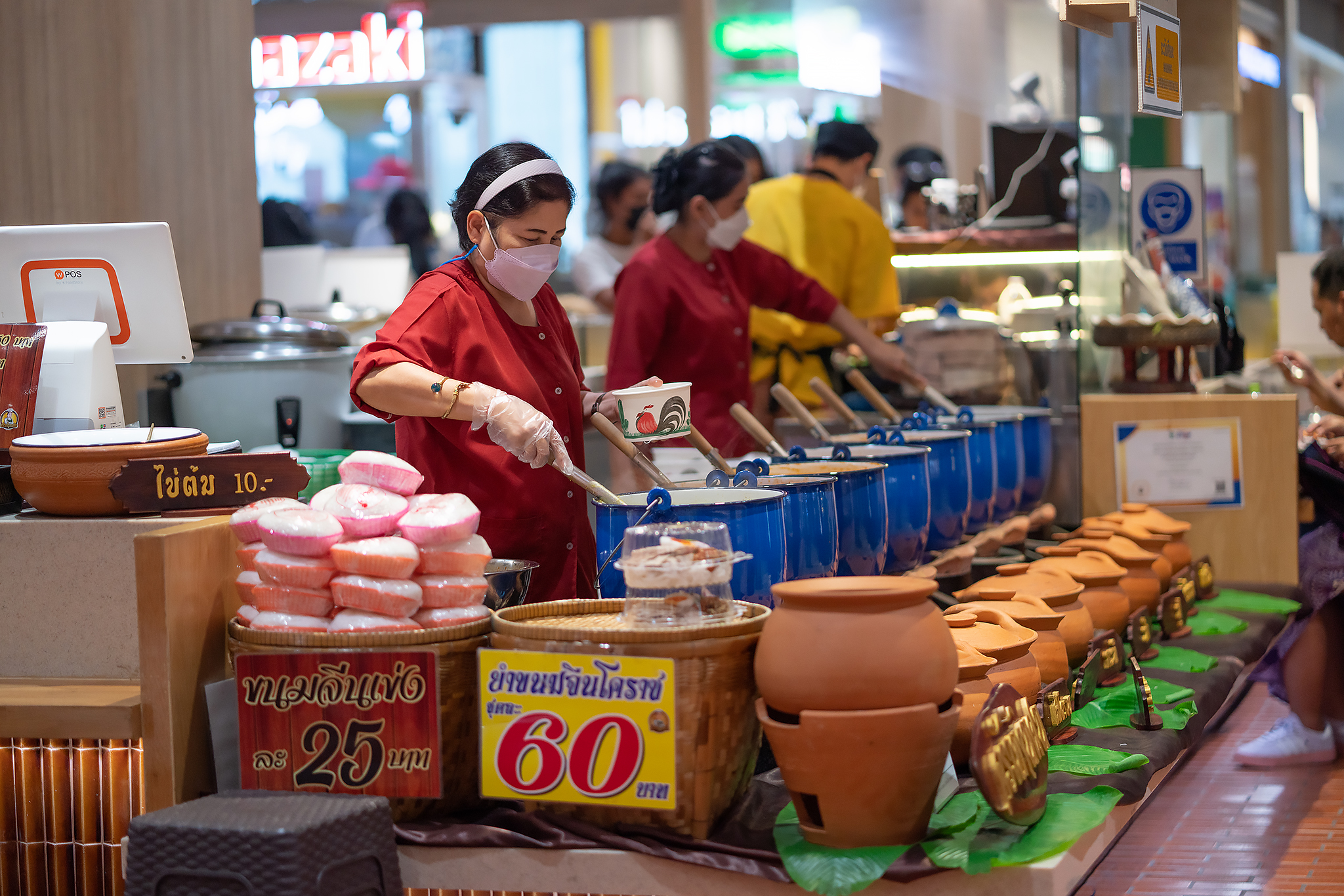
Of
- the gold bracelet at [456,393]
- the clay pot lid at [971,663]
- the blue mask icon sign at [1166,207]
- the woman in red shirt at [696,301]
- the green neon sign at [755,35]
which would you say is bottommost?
the clay pot lid at [971,663]

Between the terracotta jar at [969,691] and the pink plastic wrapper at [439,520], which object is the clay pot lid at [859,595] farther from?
the pink plastic wrapper at [439,520]

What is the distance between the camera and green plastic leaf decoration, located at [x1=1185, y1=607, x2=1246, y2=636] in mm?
3242

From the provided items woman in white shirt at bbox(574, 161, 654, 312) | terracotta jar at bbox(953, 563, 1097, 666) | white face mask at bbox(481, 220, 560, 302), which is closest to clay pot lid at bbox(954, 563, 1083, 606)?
terracotta jar at bbox(953, 563, 1097, 666)

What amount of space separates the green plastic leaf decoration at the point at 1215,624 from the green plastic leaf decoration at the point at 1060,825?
4.76ft

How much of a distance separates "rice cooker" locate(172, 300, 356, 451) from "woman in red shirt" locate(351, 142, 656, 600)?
4.33ft

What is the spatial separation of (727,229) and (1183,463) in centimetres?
144

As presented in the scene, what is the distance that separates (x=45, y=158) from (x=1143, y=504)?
310 cm

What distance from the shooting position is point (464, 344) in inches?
91.5

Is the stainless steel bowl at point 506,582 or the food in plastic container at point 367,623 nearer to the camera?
the food in plastic container at point 367,623

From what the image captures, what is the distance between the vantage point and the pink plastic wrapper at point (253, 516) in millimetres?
1861

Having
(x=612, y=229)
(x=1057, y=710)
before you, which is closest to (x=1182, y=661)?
(x=1057, y=710)

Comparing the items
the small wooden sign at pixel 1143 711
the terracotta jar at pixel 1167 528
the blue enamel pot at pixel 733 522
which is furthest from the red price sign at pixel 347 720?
the terracotta jar at pixel 1167 528

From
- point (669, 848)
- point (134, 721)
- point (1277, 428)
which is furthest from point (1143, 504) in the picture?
point (134, 721)

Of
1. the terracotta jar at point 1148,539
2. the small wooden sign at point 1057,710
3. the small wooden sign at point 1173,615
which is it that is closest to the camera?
the small wooden sign at point 1057,710
